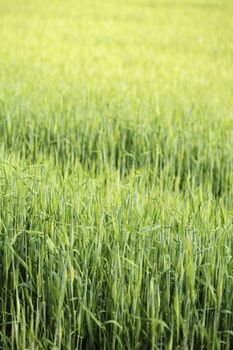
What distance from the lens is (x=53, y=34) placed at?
31.2 ft

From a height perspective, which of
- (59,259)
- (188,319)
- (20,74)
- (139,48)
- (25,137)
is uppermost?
(139,48)

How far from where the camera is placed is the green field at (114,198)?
165 centimetres

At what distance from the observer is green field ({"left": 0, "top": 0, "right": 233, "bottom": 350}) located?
165cm

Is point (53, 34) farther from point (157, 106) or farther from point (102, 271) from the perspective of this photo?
point (102, 271)

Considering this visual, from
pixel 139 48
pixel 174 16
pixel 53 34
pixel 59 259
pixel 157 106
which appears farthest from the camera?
pixel 174 16

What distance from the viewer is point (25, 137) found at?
3621 mm

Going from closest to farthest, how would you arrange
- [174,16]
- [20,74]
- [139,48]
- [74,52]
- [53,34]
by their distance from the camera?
[20,74]
[74,52]
[139,48]
[53,34]
[174,16]

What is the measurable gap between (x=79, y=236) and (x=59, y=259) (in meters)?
0.17

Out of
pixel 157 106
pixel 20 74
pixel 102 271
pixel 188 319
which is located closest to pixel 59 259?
pixel 102 271

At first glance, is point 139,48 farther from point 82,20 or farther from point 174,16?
point 174,16

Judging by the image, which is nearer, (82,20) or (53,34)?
(53,34)

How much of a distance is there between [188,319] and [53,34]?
8.41 metres

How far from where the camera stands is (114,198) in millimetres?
2211

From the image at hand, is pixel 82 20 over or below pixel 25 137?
over
